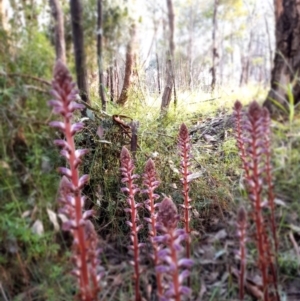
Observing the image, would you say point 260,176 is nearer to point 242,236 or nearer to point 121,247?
point 242,236

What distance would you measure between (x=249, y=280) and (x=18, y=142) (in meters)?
0.91

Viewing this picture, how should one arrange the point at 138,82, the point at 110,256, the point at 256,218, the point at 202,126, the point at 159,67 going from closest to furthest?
the point at 256,218, the point at 110,256, the point at 202,126, the point at 138,82, the point at 159,67

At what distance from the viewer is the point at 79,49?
1999 millimetres

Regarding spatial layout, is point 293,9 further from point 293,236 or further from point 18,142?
point 18,142

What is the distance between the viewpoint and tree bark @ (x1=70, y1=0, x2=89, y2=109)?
6.37ft

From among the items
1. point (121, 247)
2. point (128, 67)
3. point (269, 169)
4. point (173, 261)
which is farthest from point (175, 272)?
point (128, 67)

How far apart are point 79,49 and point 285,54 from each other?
3.49 ft

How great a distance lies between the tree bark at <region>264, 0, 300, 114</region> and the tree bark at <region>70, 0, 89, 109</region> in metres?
0.95

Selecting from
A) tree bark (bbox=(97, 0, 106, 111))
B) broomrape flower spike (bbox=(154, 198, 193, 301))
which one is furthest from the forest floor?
tree bark (bbox=(97, 0, 106, 111))

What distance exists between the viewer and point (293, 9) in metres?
1.34

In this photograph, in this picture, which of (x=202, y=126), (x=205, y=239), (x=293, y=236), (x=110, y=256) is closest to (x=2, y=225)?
(x=110, y=256)

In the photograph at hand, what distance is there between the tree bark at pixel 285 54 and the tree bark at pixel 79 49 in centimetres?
95

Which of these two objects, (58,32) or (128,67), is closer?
(58,32)

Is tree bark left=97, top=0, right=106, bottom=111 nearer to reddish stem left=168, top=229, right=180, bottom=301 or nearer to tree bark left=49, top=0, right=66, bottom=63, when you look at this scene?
tree bark left=49, top=0, right=66, bottom=63
